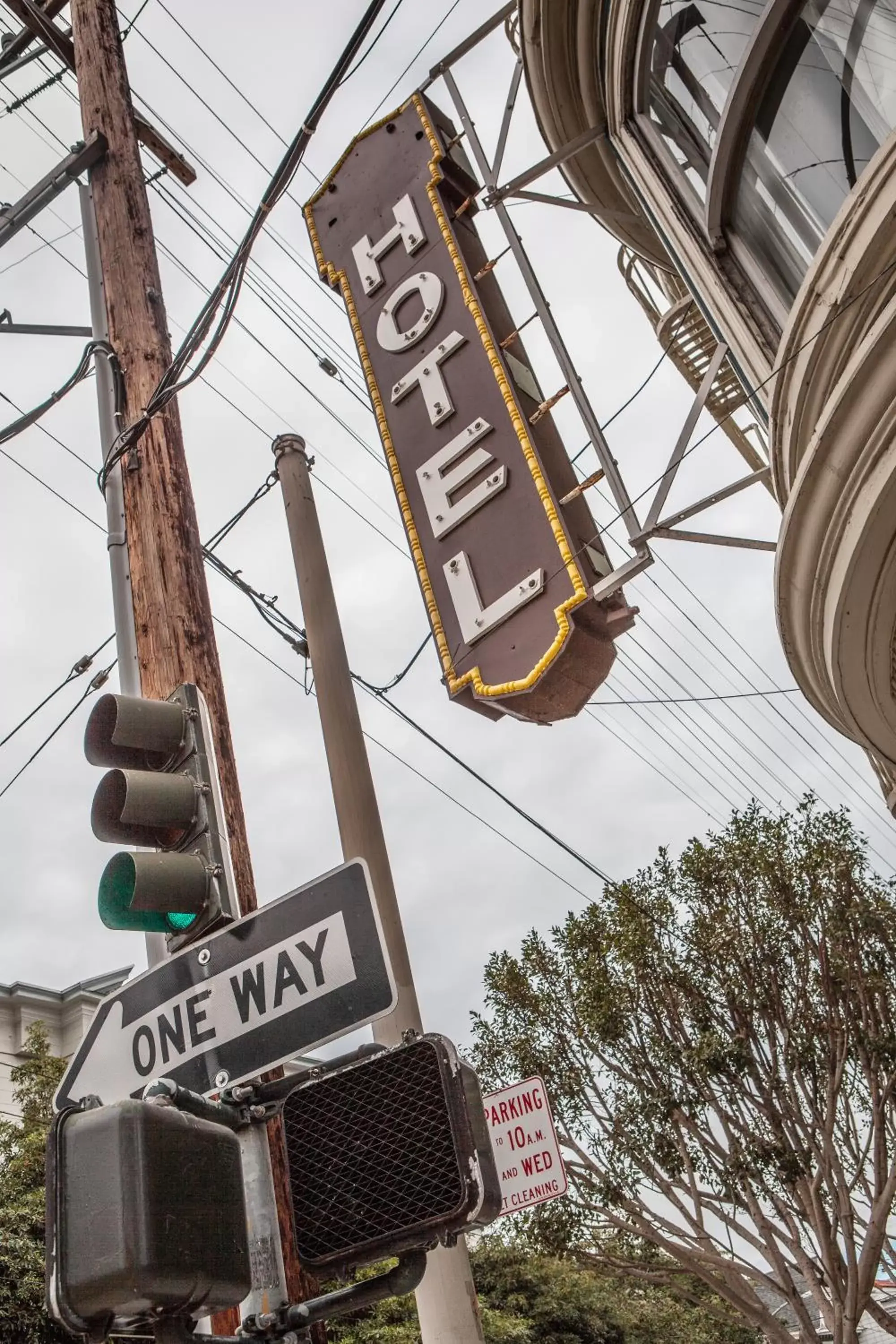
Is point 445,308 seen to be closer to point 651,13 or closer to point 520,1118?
point 651,13

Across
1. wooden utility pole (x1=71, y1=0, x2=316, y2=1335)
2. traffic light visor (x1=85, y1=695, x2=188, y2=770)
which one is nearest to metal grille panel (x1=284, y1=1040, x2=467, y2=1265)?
wooden utility pole (x1=71, y1=0, x2=316, y2=1335)

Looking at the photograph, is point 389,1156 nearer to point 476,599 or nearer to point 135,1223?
point 135,1223

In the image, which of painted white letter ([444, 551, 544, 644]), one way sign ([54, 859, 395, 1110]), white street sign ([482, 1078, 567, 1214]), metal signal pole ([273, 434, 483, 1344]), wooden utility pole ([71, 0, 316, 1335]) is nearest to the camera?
one way sign ([54, 859, 395, 1110])

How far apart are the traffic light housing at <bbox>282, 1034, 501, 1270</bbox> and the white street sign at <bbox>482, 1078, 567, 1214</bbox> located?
12.6ft

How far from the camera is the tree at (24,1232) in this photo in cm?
1326

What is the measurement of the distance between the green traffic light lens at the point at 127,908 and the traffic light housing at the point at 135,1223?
1.39 meters

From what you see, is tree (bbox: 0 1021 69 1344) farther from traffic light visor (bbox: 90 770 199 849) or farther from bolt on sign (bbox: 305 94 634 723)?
traffic light visor (bbox: 90 770 199 849)

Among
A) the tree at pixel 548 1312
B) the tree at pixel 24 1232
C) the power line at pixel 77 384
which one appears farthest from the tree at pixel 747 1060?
the power line at pixel 77 384

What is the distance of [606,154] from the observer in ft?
27.9

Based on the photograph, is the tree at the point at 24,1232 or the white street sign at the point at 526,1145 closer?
the white street sign at the point at 526,1145

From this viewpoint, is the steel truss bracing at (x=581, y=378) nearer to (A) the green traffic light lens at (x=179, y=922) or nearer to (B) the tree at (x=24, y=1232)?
(A) the green traffic light lens at (x=179, y=922)

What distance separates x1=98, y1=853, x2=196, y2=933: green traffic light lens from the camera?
3.49 m

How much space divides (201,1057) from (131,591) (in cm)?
257

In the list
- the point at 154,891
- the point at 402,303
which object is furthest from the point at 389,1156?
the point at 402,303
